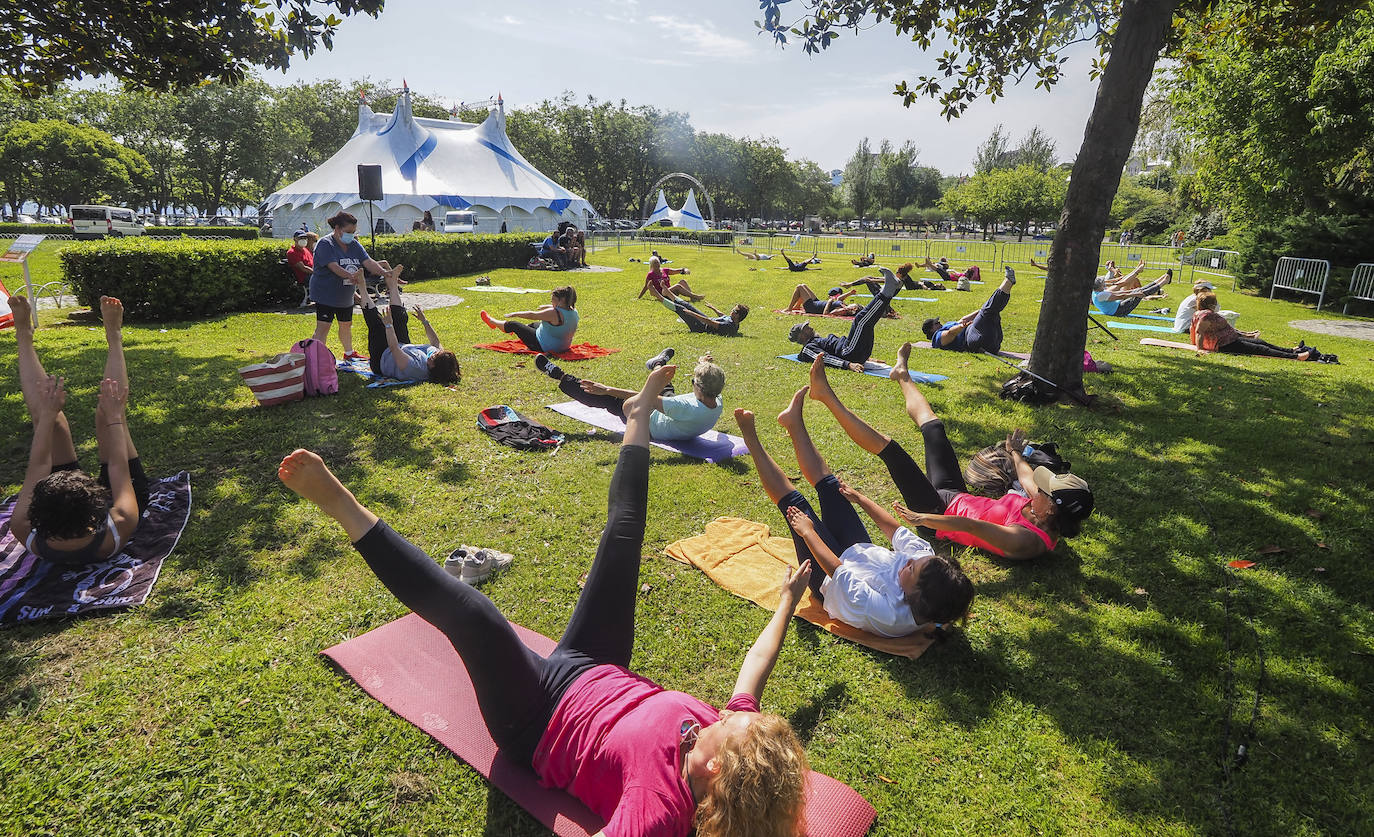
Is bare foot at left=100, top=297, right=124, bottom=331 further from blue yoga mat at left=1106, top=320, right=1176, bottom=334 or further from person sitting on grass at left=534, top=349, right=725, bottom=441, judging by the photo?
blue yoga mat at left=1106, top=320, right=1176, bottom=334

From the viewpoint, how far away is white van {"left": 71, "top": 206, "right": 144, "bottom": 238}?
3144 centimetres

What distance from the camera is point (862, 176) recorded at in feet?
272

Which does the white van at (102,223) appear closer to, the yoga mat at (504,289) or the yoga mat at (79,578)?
the yoga mat at (504,289)

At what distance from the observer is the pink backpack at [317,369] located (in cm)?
715

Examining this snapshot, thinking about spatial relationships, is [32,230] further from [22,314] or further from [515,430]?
[515,430]

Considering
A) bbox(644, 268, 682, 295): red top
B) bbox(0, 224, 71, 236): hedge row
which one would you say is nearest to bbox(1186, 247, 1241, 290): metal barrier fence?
bbox(644, 268, 682, 295): red top

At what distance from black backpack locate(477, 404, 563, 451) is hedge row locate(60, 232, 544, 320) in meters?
8.28

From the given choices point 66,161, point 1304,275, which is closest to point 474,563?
point 1304,275

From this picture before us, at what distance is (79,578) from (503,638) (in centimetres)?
326

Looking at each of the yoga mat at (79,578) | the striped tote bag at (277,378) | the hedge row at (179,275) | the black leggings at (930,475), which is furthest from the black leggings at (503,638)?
the hedge row at (179,275)

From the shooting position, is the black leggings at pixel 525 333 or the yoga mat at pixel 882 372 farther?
the black leggings at pixel 525 333

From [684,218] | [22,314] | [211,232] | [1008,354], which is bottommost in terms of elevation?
[1008,354]

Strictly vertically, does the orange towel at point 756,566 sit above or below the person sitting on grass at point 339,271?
below

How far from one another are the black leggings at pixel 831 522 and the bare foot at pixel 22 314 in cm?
515
